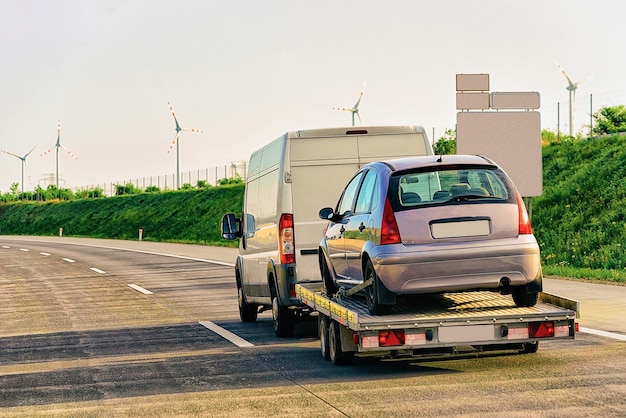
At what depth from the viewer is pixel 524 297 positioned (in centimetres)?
988

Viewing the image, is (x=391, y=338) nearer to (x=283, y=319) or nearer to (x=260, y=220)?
(x=283, y=319)

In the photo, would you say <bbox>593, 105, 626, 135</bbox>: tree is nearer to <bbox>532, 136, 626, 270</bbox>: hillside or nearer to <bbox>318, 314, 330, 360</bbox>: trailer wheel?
<bbox>532, 136, 626, 270</bbox>: hillside

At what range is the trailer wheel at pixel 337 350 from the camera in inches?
409

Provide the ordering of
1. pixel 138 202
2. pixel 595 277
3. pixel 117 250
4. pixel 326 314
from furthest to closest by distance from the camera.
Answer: pixel 138 202
pixel 117 250
pixel 595 277
pixel 326 314

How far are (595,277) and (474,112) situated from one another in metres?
4.66

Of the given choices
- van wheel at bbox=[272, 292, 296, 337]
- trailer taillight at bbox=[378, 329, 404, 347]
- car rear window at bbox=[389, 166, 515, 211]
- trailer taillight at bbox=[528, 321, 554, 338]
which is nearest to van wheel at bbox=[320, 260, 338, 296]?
van wheel at bbox=[272, 292, 296, 337]

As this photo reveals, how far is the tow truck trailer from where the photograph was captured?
9203 millimetres

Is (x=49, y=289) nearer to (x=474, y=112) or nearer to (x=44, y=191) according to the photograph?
(x=474, y=112)

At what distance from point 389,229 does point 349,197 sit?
1.86 m

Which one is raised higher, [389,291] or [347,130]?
[347,130]

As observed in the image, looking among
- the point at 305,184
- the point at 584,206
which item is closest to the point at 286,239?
the point at 305,184

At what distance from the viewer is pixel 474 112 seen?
79.2ft

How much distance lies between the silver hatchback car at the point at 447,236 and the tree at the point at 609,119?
39.7 m

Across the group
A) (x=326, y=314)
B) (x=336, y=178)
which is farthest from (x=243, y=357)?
(x=336, y=178)
